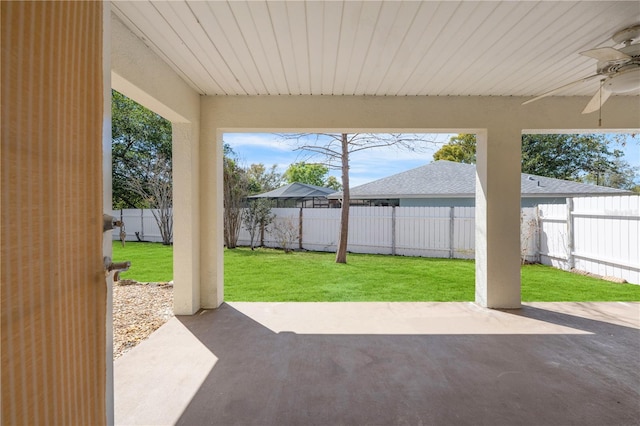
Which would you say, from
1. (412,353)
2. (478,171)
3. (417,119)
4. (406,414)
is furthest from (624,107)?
(406,414)

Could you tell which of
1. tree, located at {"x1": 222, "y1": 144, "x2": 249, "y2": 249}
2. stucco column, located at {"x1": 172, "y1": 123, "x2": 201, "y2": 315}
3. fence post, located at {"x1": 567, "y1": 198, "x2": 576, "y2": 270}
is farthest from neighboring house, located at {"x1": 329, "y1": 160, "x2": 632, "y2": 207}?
stucco column, located at {"x1": 172, "y1": 123, "x2": 201, "y2": 315}

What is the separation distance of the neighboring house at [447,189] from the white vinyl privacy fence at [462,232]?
212cm

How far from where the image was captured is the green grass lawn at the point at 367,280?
202 inches

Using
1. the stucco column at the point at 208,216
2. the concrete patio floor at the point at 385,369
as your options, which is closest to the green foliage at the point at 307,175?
the stucco column at the point at 208,216

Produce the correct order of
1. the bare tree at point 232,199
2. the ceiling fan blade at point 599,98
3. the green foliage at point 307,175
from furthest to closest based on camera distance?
the green foliage at point 307,175 < the bare tree at point 232,199 < the ceiling fan blade at point 599,98

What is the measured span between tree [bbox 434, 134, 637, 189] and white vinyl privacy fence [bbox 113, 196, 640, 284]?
1221cm

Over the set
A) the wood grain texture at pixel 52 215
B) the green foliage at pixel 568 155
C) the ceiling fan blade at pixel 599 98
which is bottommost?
the wood grain texture at pixel 52 215

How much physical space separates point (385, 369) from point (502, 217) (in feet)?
8.84

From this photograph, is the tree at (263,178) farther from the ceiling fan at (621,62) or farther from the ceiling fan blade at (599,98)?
the ceiling fan at (621,62)

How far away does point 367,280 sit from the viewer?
629cm

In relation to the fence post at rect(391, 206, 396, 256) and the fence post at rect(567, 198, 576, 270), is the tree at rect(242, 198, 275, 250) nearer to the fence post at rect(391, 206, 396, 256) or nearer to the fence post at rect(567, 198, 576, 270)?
the fence post at rect(391, 206, 396, 256)

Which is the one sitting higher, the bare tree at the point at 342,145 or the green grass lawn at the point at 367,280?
the bare tree at the point at 342,145

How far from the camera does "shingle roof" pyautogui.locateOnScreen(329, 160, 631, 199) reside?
10195 millimetres

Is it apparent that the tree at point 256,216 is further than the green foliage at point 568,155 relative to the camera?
No
